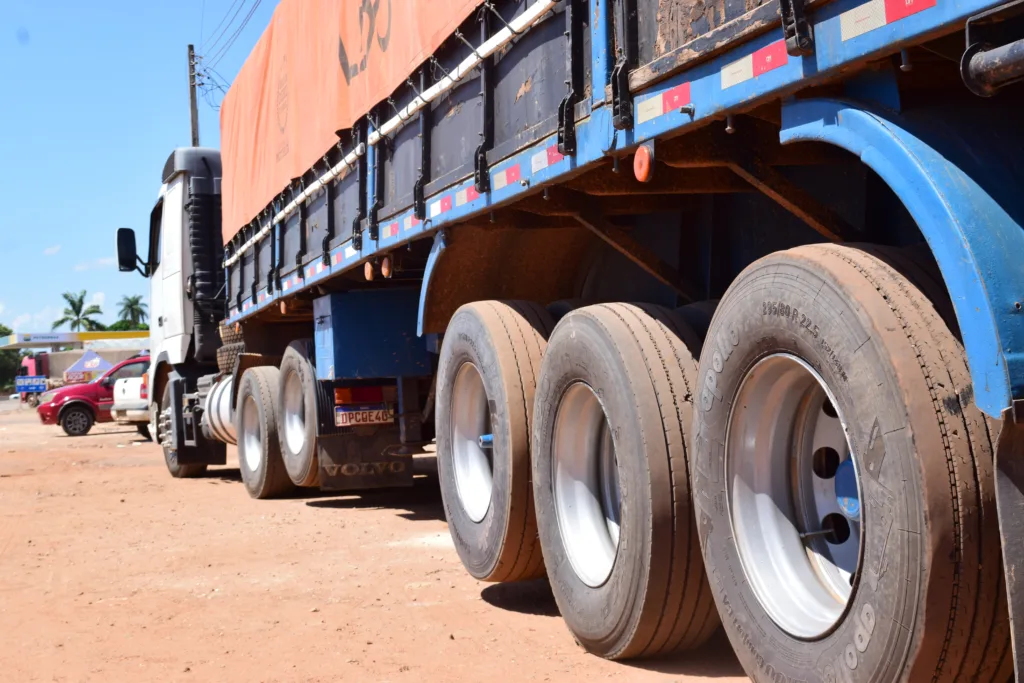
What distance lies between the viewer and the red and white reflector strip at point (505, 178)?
4.68 m

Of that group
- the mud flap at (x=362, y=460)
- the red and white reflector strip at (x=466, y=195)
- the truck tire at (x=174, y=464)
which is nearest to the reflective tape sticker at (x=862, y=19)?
the red and white reflector strip at (x=466, y=195)

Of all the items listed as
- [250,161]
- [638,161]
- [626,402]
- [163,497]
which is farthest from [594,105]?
[163,497]

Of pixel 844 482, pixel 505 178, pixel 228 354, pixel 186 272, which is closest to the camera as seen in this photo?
pixel 844 482

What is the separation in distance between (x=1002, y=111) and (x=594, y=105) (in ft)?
5.12

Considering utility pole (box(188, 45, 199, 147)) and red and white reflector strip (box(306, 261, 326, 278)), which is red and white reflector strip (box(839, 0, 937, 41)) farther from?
utility pole (box(188, 45, 199, 147))

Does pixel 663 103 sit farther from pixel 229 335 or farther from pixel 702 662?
pixel 229 335

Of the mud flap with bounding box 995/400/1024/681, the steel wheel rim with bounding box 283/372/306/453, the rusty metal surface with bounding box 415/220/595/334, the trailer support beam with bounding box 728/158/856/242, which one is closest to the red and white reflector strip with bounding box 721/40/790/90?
the trailer support beam with bounding box 728/158/856/242

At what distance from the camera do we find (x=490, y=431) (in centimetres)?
570

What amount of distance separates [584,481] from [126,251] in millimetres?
10716

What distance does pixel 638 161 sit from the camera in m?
3.57

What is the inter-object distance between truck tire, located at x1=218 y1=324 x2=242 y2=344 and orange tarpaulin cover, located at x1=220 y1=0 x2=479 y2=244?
119cm

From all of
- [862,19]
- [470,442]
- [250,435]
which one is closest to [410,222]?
[470,442]

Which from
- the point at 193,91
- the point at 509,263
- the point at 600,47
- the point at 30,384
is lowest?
the point at 30,384

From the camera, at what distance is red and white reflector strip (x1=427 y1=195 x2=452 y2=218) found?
5496 mm
